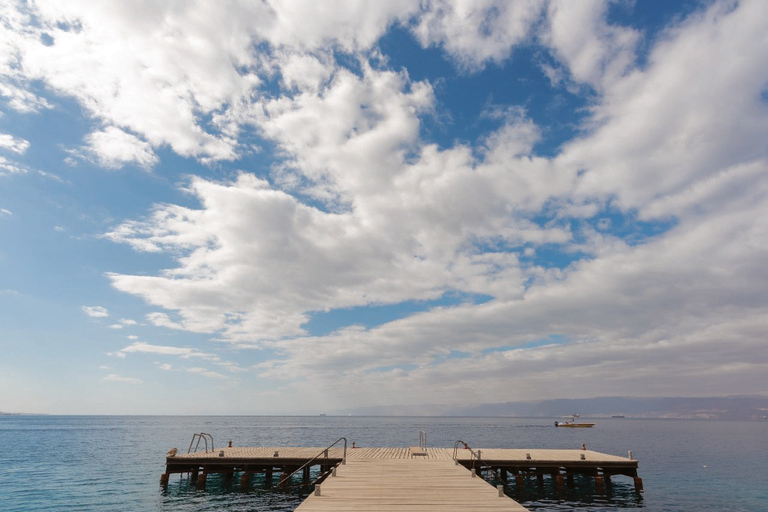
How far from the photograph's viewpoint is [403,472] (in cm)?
2388

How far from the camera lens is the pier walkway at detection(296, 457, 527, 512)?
15961 mm

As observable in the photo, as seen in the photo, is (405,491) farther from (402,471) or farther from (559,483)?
(559,483)

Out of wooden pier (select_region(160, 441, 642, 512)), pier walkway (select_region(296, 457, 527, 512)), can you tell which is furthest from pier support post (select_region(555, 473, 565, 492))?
pier walkway (select_region(296, 457, 527, 512))

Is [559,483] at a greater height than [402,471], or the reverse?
[402,471]

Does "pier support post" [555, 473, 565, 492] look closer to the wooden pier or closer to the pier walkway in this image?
the wooden pier

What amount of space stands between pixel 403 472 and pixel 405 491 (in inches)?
213

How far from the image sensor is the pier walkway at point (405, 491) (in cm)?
1596

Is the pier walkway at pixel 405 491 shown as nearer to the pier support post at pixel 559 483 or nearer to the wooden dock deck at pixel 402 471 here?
the wooden dock deck at pixel 402 471

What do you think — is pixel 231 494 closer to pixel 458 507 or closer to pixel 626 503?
pixel 458 507

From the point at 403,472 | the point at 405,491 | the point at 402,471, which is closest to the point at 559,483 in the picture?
the point at 402,471

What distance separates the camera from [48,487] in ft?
130

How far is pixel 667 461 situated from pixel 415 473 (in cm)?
5839

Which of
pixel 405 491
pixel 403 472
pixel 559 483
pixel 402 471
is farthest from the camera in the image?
pixel 559 483

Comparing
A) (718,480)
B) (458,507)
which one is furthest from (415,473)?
(718,480)
